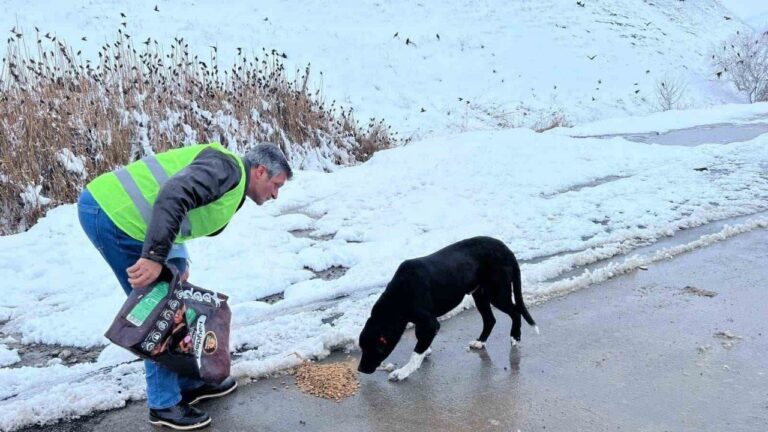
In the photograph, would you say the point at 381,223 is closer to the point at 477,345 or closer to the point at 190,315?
the point at 477,345

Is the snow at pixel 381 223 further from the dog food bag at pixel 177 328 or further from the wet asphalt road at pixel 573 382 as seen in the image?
the dog food bag at pixel 177 328

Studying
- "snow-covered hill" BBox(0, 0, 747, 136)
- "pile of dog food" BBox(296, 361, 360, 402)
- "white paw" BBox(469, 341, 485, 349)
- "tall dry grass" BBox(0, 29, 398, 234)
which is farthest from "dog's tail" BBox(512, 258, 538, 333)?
"snow-covered hill" BBox(0, 0, 747, 136)

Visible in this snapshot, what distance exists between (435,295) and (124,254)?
1850mm

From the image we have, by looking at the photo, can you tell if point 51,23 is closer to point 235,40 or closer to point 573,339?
point 235,40

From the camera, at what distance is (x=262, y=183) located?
3.48 m

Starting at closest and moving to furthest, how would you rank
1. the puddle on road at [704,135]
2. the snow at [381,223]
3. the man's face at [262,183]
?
the man's face at [262,183] < the snow at [381,223] < the puddle on road at [704,135]

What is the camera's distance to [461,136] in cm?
1189

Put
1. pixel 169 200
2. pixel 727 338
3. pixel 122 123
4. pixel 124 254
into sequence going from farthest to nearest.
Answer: pixel 122 123
pixel 727 338
pixel 124 254
pixel 169 200

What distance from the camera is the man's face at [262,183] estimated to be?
3461mm

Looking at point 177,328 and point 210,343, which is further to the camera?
point 210,343

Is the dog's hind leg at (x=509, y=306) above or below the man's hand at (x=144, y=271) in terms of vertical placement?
below

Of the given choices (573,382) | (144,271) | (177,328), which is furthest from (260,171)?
Answer: (573,382)

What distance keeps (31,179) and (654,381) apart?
22.2 feet

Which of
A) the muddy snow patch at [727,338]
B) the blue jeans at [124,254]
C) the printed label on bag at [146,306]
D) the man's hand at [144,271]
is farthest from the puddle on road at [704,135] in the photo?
the man's hand at [144,271]
